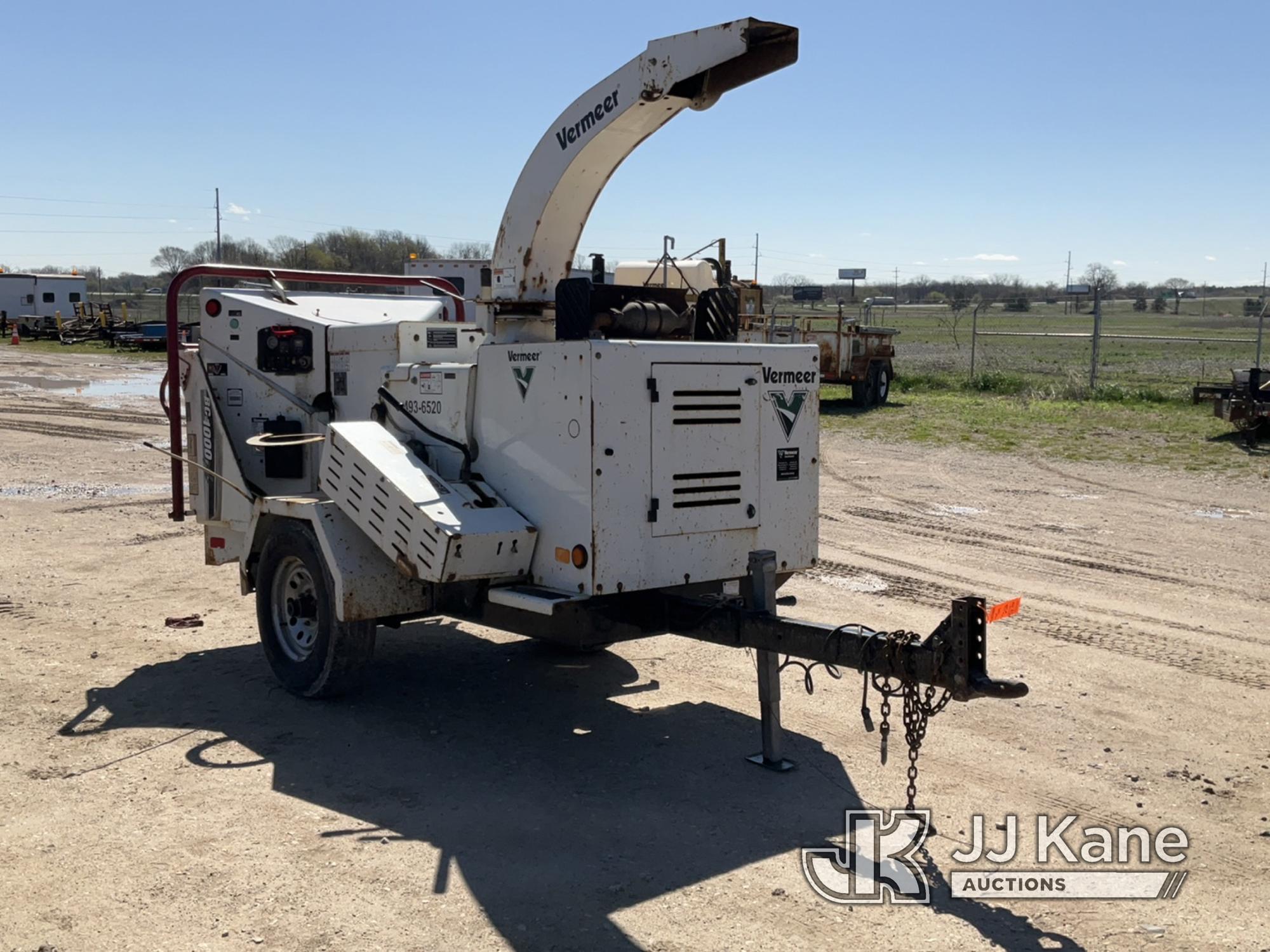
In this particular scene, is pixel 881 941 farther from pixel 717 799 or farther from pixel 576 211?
pixel 576 211

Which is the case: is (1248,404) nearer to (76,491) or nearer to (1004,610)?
(1004,610)

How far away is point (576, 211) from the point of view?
264 inches

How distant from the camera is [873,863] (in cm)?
491

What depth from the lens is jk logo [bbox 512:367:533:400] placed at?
595 centimetres

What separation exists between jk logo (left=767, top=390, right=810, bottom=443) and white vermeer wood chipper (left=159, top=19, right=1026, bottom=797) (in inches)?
0.4

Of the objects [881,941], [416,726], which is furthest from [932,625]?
[881,941]

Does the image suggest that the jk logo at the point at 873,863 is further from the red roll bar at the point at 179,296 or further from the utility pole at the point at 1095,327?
the utility pole at the point at 1095,327

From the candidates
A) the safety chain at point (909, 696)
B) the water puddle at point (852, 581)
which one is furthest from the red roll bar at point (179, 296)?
the safety chain at point (909, 696)

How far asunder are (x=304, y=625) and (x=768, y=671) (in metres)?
2.96

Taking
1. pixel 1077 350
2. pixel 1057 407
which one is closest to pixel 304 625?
pixel 1057 407

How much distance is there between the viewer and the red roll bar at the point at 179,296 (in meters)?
7.76

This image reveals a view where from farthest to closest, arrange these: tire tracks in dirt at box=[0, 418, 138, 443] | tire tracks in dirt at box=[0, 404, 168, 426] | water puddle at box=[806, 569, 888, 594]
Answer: tire tracks in dirt at box=[0, 404, 168, 426], tire tracks in dirt at box=[0, 418, 138, 443], water puddle at box=[806, 569, 888, 594]

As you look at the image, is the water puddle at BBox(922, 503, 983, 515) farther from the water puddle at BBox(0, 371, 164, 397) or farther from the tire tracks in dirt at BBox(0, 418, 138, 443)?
the water puddle at BBox(0, 371, 164, 397)

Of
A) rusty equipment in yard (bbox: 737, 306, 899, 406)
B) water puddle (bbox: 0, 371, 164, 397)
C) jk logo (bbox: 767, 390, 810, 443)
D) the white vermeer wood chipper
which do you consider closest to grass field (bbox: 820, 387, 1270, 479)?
rusty equipment in yard (bbox: 737, 306, 899, 406)
